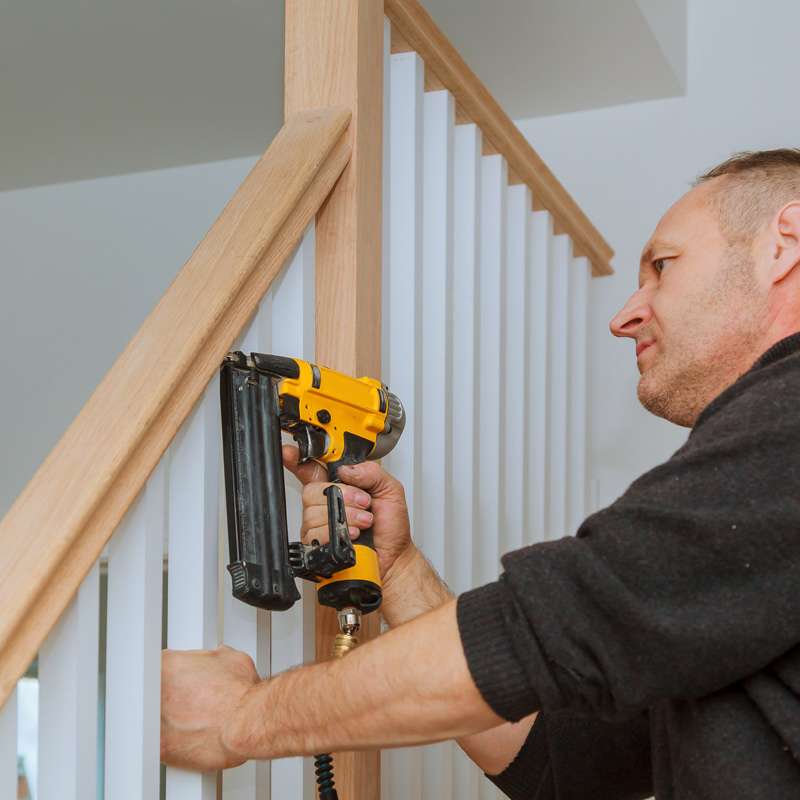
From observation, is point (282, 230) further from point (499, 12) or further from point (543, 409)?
point (499, 12)

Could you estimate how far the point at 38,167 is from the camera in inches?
153

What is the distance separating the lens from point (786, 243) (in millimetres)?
1317

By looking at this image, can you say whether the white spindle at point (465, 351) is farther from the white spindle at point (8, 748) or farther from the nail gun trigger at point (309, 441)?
the white spindle at point (8, 748)

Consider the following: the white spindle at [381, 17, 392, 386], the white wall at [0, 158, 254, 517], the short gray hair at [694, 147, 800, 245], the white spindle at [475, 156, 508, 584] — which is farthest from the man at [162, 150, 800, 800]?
the white wall at [0, 158, 254, 517]

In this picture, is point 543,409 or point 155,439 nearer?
point 155,439

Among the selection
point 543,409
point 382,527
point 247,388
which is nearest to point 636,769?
point 382,527

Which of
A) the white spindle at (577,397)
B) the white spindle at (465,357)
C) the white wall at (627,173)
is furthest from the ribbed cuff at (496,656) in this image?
the white wall at (627,173)

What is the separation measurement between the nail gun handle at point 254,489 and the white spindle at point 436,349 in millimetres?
580

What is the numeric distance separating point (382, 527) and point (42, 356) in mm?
2786

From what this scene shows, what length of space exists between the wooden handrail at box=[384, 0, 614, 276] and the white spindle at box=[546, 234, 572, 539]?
11 cm

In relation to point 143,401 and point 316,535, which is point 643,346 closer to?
point 316,535

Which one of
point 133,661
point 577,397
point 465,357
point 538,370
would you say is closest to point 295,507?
point 133,661

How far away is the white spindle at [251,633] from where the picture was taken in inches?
50.2

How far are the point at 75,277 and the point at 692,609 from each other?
3.28m
